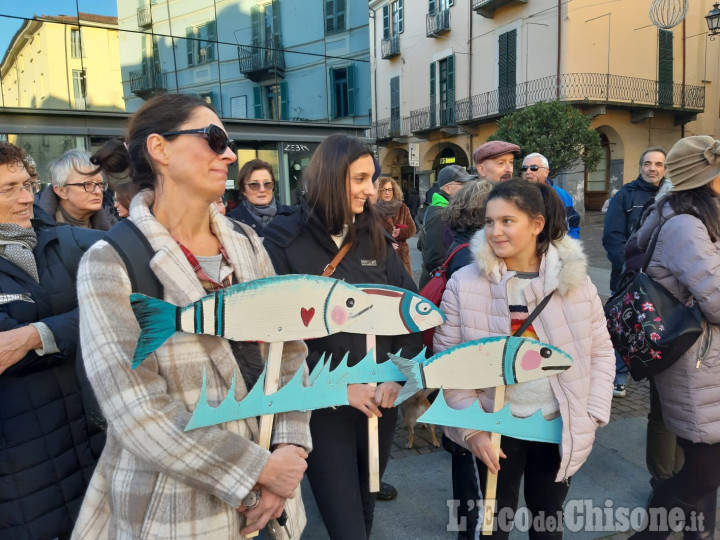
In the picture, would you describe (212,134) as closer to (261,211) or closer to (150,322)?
(150,322)

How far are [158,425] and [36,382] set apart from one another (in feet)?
3.14

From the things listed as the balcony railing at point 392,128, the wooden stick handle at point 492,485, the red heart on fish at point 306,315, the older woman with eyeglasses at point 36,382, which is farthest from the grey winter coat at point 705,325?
the balcony railing at point 392,128

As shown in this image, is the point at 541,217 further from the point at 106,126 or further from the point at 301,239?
the point at 106,126

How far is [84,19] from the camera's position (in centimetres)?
1034

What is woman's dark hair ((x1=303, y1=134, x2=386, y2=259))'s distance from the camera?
6.84ft

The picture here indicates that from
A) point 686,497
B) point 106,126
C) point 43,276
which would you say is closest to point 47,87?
point 106,126

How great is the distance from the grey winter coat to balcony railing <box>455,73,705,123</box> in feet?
54.4

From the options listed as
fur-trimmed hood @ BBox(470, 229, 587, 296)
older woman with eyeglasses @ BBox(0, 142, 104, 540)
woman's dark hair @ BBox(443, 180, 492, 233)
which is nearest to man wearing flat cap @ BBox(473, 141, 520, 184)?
woman's dark hair @ BBox(443, 180, 492, 233)

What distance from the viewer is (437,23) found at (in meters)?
21.8

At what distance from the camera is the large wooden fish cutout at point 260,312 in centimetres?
123

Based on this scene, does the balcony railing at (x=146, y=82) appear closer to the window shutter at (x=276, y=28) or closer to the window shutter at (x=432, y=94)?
the window shutter at (x=276, y=28)

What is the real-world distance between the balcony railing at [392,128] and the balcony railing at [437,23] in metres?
3.96

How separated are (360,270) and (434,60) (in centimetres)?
2249

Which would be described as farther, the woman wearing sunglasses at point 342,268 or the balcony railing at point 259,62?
the balcony railing at point 259,62
